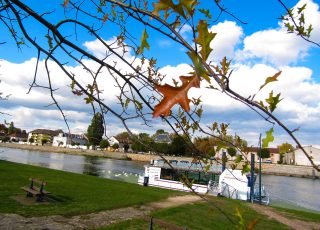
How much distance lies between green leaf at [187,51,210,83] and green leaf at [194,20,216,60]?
0.10 ft

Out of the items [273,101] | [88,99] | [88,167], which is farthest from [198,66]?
[88,167]

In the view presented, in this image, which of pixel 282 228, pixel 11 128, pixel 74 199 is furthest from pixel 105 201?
pixel 11 128

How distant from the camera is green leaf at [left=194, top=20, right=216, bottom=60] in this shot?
35.2 inches

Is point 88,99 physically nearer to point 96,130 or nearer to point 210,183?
point 96,130

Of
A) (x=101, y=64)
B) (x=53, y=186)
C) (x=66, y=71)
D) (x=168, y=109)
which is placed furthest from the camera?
(x=53, y=186)

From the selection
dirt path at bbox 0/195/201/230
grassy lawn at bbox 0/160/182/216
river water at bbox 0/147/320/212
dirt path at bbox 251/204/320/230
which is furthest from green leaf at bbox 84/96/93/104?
river water at bbox 0/147/320/212

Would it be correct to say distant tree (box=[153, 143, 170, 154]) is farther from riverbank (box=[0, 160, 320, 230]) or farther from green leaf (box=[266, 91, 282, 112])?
riverbank (box=[0, 160, 320, 230])

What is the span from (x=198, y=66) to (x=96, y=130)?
1.78 m

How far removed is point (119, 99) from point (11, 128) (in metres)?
4.20

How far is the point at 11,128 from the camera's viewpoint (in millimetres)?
5965

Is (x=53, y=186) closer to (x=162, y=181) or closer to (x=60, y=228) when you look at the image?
(x=60, y=228)

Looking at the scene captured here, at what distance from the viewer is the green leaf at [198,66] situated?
2.79ft

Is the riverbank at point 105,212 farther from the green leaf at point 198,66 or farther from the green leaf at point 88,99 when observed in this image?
the green leaf at point 198,66

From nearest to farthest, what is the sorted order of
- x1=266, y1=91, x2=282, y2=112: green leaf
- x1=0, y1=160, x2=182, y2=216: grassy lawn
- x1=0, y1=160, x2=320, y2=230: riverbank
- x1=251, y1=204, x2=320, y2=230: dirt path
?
1. x1=266, y1=91, x2=282, y2=112: green leaf
2. x1=0, y1=160, x2=320, y2=230: riverbank
3. x1=0, y1=160, x2=182, y2=216: grassy lawn
4. x1=251, y1=204, x2=320, y2=230: dirt path
